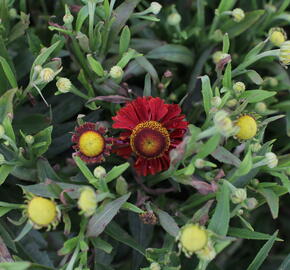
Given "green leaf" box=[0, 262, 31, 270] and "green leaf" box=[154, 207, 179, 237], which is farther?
"green leaf" box=[154, 207, 179, 237]

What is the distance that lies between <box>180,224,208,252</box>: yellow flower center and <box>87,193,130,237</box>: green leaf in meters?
0.17

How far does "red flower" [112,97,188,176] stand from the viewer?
1.05m

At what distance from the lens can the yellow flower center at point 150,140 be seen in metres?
1.06

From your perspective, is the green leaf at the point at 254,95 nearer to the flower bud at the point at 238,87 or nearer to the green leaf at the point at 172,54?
the flower bud at the point at 238,87

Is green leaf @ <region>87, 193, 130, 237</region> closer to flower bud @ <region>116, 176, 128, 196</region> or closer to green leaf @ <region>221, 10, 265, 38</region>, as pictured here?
flower bud @ <region>116, 176, 128, 196</region>

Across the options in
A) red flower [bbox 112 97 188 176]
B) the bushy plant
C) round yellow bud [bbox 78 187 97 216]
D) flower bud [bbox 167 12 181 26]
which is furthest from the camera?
flower bud [bbox 167 12 181 26]

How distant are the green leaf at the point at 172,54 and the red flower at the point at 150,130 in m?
0.23

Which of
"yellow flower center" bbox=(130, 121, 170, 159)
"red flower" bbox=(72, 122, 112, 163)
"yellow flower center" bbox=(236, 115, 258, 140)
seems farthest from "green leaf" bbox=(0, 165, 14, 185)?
"yellow flower center" bbox=(236, 115, 258, 140)

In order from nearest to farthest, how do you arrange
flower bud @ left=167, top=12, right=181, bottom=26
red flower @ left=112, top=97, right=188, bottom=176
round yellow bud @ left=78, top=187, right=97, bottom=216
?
round yellow bud @ left=78, top=187, right=97, bottom=216 → red flower @ left=112, top=97, right=188, bottom=176 → flower bud @ left=167, top=12, right=181, bottom=26

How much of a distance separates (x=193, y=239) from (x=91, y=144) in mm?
283

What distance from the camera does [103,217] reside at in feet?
3.18

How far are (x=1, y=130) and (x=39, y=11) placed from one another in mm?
667

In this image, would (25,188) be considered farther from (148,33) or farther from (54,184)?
(148,33)

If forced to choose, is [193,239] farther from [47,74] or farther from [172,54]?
[172,54]
